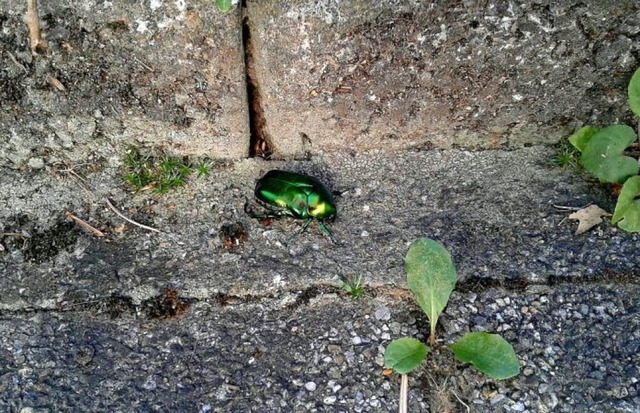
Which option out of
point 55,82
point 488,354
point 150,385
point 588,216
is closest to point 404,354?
point 488,354

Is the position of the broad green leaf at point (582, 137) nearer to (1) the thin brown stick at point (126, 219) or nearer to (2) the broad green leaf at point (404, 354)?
(2) the broad green leaf at point (404, 354)

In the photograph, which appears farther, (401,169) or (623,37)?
(401,169)

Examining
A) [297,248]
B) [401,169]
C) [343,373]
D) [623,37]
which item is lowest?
[343,373]

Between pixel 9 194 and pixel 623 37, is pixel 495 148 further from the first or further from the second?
pixel 9 194

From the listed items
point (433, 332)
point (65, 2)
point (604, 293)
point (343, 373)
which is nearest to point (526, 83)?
point (604, 293)

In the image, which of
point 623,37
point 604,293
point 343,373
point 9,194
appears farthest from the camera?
point 9,194

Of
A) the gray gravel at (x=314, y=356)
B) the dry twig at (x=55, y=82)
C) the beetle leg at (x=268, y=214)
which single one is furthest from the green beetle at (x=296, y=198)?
the dry twig at (x=55, y=82)
